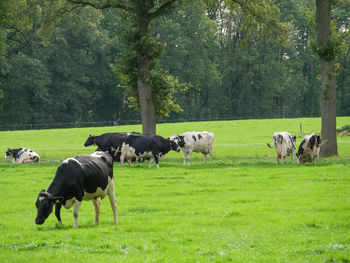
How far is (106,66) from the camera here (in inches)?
3238

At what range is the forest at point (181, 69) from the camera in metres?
73.2

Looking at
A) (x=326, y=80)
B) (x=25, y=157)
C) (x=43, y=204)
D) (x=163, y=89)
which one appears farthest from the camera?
(x=163, y=89)

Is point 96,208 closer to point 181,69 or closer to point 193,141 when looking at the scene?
point 193,141

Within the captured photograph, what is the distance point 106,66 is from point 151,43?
52.4 meters

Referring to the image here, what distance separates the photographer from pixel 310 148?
25828mm

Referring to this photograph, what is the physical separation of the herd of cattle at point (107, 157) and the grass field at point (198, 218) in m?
0.65

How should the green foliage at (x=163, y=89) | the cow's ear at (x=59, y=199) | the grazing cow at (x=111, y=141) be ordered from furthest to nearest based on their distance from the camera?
the green foliage at (x=163, y=89)
the grazing cow at (x=111, y=141)
the cow's ear at (x=59, y=199)

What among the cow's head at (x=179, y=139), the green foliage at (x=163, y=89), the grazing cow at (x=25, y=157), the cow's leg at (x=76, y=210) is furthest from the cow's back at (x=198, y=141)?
the cow's leg at (x=76, y=210)

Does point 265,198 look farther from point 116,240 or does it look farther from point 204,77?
point 204,77

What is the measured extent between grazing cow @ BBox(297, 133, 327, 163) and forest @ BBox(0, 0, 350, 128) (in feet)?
125

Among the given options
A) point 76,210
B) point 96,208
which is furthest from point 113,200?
point 76,210

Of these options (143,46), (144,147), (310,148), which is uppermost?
(143,46)

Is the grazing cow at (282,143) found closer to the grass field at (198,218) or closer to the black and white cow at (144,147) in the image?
the grass field at (198,218)

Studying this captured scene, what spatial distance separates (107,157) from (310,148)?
1527 centimetres
